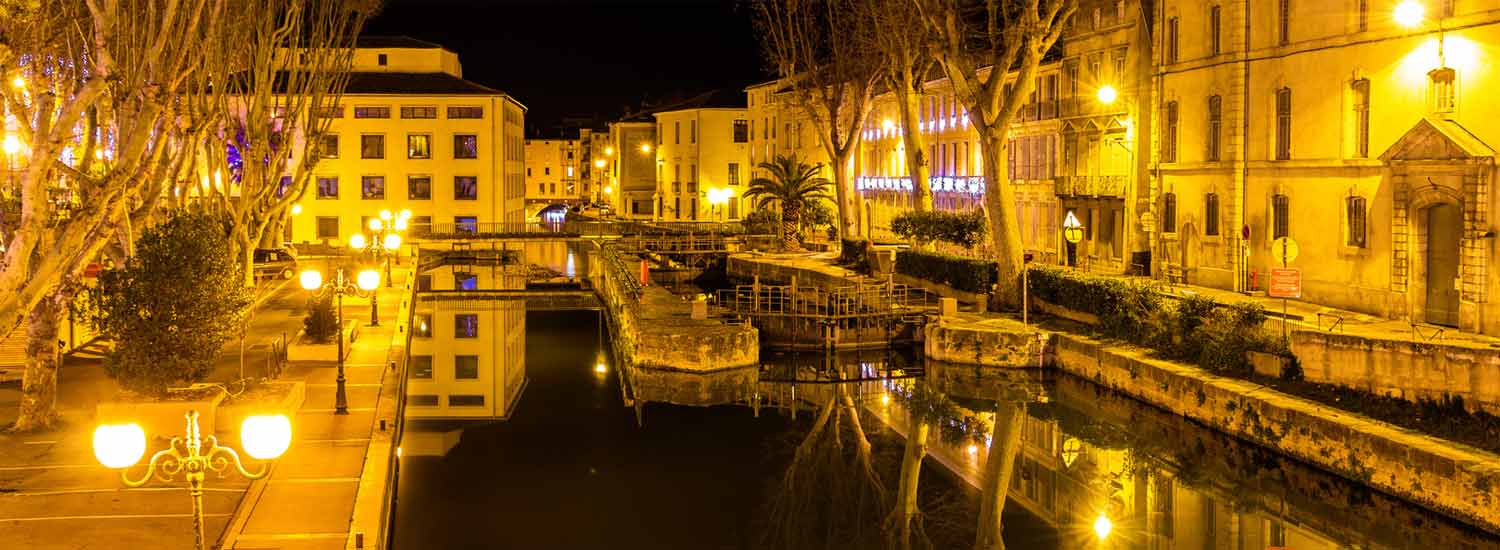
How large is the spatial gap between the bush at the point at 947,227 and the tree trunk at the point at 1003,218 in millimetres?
10361

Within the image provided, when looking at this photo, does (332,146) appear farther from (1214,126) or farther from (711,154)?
(1214,126)

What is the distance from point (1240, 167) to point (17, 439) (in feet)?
106

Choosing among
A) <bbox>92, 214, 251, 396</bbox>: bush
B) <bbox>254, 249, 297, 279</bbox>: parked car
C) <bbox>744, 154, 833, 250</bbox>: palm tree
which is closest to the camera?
<bbox>92, 214, 251, 396</bbox>: bush

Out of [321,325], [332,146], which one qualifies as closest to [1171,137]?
[321,325]

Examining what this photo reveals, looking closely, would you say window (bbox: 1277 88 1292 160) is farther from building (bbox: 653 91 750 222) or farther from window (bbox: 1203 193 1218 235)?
building (bbox: 653 91 750 222)

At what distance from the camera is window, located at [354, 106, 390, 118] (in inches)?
3162

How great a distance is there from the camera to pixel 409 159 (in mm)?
81375

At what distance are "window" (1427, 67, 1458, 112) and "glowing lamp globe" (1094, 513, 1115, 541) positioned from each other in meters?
15.3

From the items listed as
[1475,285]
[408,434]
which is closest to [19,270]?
[408,434]

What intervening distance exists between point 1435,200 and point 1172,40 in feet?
46.8

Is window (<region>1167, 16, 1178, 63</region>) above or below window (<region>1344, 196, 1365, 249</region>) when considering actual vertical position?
above

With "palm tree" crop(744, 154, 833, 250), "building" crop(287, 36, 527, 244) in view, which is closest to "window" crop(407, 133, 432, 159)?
"building" crop(287, 36, 527, 244)

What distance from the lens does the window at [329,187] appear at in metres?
80.6

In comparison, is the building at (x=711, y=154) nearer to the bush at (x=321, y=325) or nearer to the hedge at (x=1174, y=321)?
the hedge at (x=1174, y=321)
